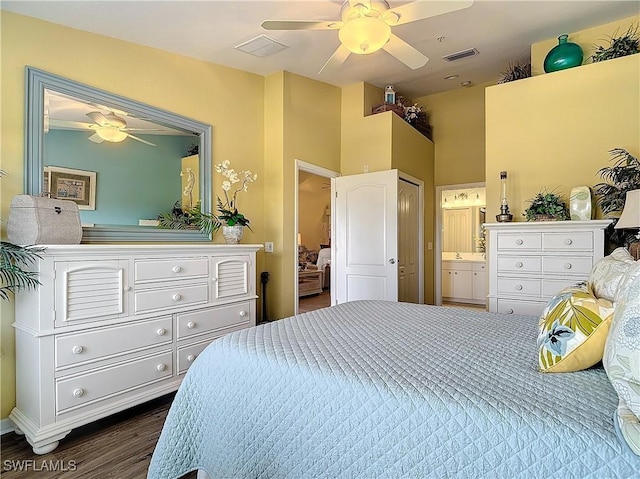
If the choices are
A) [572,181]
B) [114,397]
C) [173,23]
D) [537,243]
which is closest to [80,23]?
[173,23]

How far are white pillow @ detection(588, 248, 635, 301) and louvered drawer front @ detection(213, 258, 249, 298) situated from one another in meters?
2.39

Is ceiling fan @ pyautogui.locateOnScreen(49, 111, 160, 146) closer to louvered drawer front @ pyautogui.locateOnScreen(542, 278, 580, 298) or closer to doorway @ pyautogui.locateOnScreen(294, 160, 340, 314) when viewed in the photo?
louvered drawer front @ pyautogui.locateOnScreen(542, 278, 580, 298)

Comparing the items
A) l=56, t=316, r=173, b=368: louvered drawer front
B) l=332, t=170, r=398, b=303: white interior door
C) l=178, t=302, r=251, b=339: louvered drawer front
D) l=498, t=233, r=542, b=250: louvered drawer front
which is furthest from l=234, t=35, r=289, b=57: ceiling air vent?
l=498, t=233, r=542, b=250: louvered drawer front

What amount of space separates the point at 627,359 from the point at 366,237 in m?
3.28

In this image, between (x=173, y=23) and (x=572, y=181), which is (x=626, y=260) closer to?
(x=572, y=181)

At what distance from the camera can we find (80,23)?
243 centimetres

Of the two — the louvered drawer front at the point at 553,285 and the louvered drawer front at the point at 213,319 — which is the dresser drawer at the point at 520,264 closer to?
the louvered drawer front at the point at 553,285

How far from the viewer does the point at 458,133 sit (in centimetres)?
501

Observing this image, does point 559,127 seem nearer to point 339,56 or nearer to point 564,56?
point 564,56

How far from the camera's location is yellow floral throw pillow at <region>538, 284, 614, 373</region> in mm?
1033

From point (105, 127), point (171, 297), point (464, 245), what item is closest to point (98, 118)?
point (105, 127)

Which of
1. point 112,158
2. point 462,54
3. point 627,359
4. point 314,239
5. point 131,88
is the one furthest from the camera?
point 314,239

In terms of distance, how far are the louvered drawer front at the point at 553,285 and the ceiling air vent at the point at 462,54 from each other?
93.6 inches

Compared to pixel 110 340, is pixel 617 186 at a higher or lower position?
higher
